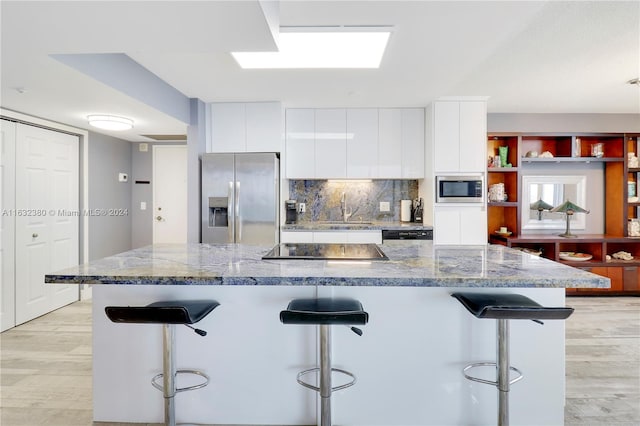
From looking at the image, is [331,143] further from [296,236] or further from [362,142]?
[296,236]

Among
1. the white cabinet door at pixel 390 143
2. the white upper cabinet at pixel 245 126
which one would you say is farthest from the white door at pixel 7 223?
the white cabinet door at pixel 390 143

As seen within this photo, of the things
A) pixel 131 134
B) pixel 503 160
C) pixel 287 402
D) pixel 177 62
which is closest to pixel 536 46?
pixel 503 160

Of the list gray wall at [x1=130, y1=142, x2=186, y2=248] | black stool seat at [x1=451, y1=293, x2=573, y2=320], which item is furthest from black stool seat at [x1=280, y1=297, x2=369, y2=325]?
gray wall at [x1=130, y1=142, x2=186, y2=248]

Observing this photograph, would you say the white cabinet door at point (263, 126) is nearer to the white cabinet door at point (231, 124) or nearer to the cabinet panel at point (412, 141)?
the white cabinet door at point (231, 124)

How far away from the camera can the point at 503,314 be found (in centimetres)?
157

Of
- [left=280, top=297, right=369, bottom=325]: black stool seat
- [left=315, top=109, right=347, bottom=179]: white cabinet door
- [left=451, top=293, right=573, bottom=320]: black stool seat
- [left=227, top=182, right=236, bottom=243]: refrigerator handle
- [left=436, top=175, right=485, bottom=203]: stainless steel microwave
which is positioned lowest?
[left=280, top=297, right=369, bottom=325]: black stool seat

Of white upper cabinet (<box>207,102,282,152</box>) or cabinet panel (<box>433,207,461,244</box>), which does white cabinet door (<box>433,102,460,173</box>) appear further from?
white upper cabinet (<box>207,102,282,152</box>)

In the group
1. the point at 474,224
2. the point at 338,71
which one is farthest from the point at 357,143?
the point at 474,224

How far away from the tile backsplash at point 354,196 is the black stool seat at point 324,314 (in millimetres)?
3155

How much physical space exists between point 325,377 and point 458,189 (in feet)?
10.4

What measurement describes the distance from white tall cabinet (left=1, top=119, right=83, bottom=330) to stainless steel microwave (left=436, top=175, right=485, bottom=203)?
4281 mm

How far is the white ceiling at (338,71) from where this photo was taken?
1.76m

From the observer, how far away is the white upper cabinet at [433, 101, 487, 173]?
13.9ft

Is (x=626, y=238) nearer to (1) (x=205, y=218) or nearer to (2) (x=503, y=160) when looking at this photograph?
(2) (x=503, y=160)
